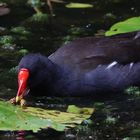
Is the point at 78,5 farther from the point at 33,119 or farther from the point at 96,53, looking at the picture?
the point at 33,119

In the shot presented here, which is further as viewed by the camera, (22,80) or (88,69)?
(88,69)

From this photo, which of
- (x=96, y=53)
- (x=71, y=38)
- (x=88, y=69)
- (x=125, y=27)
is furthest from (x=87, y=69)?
(x=71, y=38)

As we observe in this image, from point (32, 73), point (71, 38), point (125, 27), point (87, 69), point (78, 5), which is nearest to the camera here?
point (32, 73)

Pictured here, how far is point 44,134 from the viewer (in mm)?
6121

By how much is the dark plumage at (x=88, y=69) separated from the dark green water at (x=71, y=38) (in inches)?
5.2

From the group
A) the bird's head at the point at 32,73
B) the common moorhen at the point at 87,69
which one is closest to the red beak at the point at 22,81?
the bird's head at the point at 32,73

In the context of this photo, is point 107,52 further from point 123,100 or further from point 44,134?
point 44,134

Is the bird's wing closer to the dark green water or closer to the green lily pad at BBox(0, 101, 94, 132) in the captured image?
the dark green water

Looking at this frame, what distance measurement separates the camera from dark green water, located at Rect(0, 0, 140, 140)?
20.1 ft

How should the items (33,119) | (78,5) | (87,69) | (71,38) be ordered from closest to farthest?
(33,119), (87,69), (71,38), (78,5)

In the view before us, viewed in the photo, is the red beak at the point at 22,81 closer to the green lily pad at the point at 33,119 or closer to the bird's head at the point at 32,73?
the bird's head at the point at 32,73

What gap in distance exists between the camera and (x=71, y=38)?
849 centimetres

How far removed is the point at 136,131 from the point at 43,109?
87 cm

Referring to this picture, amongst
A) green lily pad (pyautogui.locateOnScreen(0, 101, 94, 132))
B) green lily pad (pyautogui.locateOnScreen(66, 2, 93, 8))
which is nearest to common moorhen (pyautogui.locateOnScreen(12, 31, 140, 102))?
green lily pad (pyautogui.locateOnScreen(0, 101, 94, 132))
